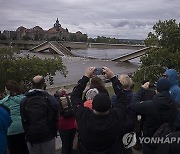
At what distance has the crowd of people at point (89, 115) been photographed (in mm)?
2936

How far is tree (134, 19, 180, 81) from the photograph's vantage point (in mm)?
20797

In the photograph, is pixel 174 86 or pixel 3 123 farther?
pixel 174 86

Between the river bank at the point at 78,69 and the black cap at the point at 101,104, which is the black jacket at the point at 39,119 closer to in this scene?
the black cap at the point at 101,104

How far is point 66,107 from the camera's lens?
4160 mm

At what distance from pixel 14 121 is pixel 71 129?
0.79 meters

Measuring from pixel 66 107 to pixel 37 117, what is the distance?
1.90 ft

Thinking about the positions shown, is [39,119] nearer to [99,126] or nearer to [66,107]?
[66,107]

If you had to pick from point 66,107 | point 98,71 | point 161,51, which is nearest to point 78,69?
point 161,51

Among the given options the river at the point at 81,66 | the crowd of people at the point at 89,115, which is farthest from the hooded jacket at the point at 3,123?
the river at the point at 81,66

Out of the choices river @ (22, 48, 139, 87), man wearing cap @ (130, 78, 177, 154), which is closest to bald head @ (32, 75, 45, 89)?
man wearing cap @ (130, 78, 177, 154)

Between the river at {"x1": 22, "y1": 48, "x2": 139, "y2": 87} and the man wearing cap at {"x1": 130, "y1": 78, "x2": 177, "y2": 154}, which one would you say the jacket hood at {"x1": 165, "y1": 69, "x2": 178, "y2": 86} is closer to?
the man wearing cap at {"x1": 130, "y1": 78, "x2": 177, "y2": 154}

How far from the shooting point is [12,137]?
408 centimetres

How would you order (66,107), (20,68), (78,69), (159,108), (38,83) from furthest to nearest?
1. (78,69)
2. (20,68)
3. (66,107)
4. (38,83)
5. (159,108)

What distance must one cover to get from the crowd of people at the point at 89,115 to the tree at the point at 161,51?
1665cm
